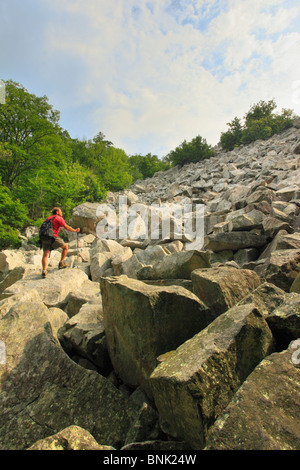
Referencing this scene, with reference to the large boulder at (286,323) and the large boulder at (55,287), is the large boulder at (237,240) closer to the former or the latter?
the large boulder at (55,287)

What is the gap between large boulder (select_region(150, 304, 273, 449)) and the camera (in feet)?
6.72

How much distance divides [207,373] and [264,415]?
20.4 inches

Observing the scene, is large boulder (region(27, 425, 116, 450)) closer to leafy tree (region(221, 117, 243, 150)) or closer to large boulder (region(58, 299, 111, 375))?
large boulder (region(58, 299, 111, 375))

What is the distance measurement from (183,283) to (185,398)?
2981 mm

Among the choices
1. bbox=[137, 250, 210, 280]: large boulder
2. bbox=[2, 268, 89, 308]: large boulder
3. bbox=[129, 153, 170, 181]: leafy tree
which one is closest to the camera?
bbox=[137, 250, 210, 280]: large boulder

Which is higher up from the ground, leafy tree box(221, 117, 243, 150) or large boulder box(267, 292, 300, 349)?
leafy tree box(221, 117, 243, 150)

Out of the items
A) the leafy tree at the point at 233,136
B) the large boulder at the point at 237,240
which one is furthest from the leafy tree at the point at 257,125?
the large boulder at the point at 237,240

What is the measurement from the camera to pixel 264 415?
5.77ft

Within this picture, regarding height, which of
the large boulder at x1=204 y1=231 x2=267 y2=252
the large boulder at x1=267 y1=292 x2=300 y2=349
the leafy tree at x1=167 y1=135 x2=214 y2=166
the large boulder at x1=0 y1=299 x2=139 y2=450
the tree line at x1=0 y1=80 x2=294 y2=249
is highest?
the leafy tree at x1=167 y1=135 x2=214 y2=166

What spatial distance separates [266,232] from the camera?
8531 mm

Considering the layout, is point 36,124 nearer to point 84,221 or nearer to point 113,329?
point 84,221

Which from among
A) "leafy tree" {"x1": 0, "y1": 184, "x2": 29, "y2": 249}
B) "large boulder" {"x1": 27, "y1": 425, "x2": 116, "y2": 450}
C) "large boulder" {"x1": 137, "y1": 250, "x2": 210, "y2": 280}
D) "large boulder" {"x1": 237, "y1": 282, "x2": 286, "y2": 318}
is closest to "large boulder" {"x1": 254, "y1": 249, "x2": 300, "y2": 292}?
"large boulder" {"x1": 137, "y1": 250, "x2": 210, "y2": 280}

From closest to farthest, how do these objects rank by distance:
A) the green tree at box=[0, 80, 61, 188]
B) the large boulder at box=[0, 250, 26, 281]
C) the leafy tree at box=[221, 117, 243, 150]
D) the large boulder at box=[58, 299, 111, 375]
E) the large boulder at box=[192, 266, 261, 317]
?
the large boulder at box=[192, 266, 261, 317]
the large boulder at box=[58, 299, 111, 375]
the large boulder at box=[0, 250, 26, 281]
the green tree at box=[0, 80, 61, 188]
the leafy tree at box=[221, 117, 243, 150]

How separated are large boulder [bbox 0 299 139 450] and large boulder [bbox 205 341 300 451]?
1655 millimetres
